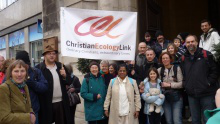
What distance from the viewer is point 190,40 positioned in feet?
14.8

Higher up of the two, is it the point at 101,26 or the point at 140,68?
the point at 101,26

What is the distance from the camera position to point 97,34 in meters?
4.81

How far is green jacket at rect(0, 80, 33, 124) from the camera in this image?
2837mm

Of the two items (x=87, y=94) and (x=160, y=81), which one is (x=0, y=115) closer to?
(x=87, y=94)

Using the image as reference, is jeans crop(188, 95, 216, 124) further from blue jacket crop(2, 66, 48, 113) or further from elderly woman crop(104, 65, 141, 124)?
blue jacket crop(2, 66, 48, 113)

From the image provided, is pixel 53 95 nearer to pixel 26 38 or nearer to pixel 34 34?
pixel 34 34

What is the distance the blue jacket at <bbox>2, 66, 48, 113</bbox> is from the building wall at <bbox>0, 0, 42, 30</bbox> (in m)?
9.85

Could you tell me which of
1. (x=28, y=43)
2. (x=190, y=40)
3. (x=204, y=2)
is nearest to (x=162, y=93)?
(x=190, y=40)

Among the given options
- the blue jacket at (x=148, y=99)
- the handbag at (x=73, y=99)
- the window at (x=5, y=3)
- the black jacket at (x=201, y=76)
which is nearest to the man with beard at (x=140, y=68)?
the blue jacket at (x=148, y=99)

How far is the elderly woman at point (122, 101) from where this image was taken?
466 centimetres

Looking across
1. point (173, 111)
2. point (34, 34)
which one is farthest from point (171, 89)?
point (34, 34)

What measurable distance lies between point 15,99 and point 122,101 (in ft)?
7.39

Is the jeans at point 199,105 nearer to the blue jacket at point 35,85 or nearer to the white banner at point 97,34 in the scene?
the white banner at point 97,34

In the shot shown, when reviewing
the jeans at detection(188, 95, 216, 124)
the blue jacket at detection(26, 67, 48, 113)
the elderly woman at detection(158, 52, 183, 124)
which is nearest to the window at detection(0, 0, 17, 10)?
the blue jacket at detection(26, 67, 48, 113)
